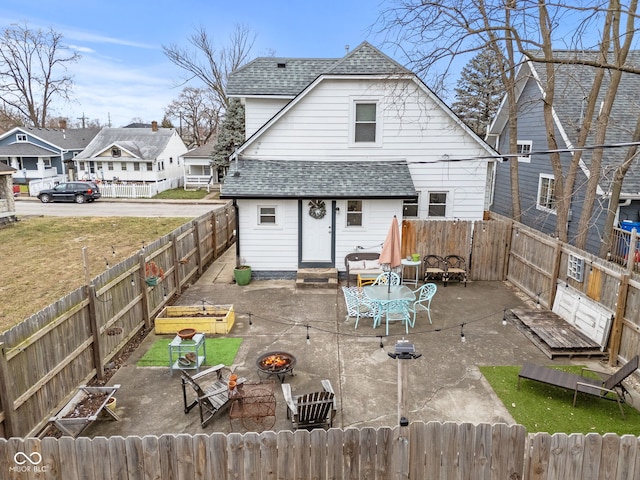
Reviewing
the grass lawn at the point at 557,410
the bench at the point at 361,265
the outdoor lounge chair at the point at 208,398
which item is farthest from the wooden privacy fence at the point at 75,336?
the grass lawn at the point at 557,410

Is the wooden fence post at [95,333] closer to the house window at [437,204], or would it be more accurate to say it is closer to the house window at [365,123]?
the house window at [365,123]

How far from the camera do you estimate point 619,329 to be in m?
8.06

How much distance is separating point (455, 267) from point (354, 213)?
3650 millimetres

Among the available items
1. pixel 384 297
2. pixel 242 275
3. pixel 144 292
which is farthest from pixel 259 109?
pixel 384 297

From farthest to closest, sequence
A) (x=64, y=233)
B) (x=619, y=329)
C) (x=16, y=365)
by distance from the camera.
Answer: (x=64, y=233) < (x=619, y=329) < (x=16, y=365)

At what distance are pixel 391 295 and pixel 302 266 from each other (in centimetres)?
444

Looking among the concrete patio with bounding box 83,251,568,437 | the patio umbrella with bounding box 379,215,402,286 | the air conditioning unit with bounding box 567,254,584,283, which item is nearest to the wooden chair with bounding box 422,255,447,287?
the concrete patio with bounding box 83,251,568,437

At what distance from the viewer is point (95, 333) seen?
24.7 feet

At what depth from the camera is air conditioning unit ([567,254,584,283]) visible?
9529mm

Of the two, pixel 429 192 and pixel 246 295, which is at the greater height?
pixel 429 192

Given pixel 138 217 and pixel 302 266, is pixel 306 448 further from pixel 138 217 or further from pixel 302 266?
pixel 138 217

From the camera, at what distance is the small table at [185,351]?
26.3 ft

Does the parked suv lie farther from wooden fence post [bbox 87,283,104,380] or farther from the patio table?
the patio table

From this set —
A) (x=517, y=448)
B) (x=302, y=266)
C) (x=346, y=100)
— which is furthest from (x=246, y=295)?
(x=517, y=448)
